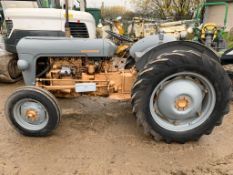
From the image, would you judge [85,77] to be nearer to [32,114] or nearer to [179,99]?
[32,114]

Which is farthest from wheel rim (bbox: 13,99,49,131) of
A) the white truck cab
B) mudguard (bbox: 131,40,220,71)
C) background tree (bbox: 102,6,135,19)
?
background tree (bbox: 102,6,135,19)

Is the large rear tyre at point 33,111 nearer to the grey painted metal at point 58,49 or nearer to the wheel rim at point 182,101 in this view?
the grey painted metal at point 58,49

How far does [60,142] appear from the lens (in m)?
3.40

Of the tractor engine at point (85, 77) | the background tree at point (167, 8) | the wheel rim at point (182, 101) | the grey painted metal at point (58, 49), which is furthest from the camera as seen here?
the background tree at point (167, 8)

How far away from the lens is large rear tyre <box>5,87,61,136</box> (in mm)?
3316

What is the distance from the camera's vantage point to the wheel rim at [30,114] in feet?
11.1

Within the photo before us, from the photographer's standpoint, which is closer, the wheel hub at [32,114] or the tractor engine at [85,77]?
the wheel hub at [32,114]

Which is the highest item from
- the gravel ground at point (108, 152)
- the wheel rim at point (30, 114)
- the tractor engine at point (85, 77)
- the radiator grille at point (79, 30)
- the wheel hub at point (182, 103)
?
the radiator grille at point (79, 30)

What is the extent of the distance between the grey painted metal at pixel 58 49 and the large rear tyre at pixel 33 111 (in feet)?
1.71

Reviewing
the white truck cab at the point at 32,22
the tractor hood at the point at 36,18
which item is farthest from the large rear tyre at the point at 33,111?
the tractor hood at the point at 36,18

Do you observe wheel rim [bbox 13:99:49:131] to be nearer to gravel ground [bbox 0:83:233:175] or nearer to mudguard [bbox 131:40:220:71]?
gravel ground [bbox 0:83:233:175]

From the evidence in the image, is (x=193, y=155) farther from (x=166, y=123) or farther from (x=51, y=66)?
(x=51, y=66)

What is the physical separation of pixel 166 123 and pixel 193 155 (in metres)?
0.46

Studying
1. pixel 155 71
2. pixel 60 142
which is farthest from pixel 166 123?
pixel 60 142
